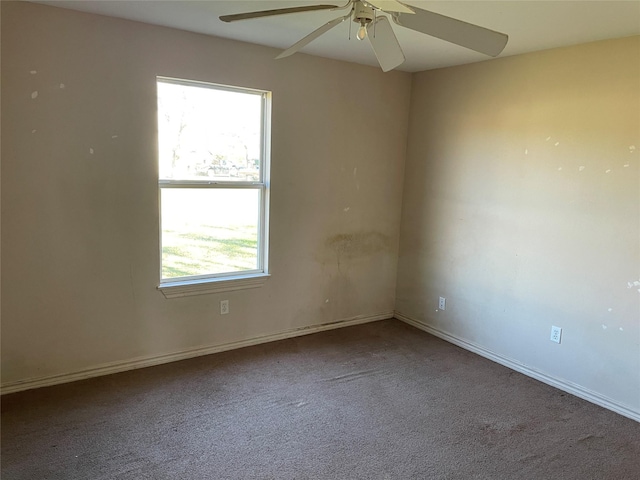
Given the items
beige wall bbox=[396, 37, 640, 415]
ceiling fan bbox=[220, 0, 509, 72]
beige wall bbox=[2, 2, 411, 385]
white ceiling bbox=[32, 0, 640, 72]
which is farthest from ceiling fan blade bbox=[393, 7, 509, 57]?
beige wall bbox=[2, 2, 411, 385]

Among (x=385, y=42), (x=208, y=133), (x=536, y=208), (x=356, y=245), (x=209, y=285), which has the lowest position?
(x=209, y=285)

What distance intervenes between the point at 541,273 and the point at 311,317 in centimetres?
187

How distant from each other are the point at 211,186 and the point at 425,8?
72.9 inches

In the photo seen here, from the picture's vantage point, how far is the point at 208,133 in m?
3.26

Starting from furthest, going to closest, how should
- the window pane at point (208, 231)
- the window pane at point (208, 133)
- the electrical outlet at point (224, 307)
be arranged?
the electrical outlet at point (224, 307) < the window pane at point (208, 231) < the window pane at point (208, 133)

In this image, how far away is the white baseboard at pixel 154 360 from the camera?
2.80 meters

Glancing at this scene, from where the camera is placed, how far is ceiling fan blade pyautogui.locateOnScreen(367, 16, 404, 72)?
1728 mm

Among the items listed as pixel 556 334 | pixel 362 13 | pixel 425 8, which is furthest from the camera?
pixel 556 334

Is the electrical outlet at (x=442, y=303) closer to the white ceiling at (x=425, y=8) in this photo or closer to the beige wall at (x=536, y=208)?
the beige wall at (x=536, y=208)

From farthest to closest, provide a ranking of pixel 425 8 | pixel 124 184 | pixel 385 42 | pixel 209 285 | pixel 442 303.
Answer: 1. pixel 442 303
2. pixel 209 285
3. pixel 124 184
4. pixel 425 8
5. pixel 385 42

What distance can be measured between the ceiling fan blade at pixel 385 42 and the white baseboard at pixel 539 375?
251cm

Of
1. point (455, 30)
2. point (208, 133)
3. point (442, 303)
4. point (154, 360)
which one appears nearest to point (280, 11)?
point (455, 30)

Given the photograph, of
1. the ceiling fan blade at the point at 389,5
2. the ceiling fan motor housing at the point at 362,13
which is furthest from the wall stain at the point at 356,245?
the ceiling fan blade at the point at 389,5

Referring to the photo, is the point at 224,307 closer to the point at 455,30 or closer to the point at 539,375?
the point at 539,375
